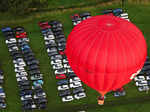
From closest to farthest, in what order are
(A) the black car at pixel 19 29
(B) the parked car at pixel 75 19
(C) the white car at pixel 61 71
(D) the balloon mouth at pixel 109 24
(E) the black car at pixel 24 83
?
(D) the balloon mouth at pixel 109 24 → (E) the black car at pixel 24 83 → (C) the white car at pixel 61 71 → (A) the black car at pixel 19 29 → (B) the parked car at pixel 75 19

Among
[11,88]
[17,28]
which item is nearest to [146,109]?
[11,88]

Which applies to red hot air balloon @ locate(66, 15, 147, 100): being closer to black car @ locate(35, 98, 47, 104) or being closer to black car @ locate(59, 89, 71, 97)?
black car @ locate(59, 89, 71, 97)

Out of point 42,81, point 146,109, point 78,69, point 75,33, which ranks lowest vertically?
point 146,109

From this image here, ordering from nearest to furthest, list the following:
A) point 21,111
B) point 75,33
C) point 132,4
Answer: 1. point 75,33
2. point 21,111
3. point 132,4

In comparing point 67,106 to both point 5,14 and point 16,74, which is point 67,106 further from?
point 5,14

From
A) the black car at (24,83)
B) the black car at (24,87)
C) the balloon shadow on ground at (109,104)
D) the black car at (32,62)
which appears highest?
the black car at (32,62)

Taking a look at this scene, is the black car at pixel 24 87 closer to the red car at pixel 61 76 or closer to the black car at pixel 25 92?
the black car at pixel 25 92

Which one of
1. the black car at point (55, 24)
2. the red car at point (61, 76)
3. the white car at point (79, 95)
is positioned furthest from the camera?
the black car at point (55, 24)

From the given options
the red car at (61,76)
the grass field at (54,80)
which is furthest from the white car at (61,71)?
the grass field at (54,80)
